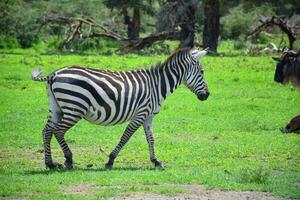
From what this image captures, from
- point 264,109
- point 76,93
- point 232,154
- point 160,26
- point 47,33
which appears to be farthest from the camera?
point 47,33

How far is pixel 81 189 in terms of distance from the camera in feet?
28.9

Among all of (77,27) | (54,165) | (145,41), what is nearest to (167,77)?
(54,165)

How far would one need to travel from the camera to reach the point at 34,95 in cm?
1986

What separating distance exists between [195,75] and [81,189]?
3.75 metres

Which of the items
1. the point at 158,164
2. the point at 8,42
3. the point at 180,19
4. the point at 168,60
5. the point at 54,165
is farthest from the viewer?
the point at 8,42

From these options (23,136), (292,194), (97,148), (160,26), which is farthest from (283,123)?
(160,26)

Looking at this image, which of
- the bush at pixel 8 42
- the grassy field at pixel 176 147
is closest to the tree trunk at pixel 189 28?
the bush at pixel 8 42

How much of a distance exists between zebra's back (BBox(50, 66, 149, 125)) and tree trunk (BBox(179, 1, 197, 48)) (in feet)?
76.4

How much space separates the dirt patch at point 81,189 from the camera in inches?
339

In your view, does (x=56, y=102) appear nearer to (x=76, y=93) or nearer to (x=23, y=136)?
(x=76, y=93)

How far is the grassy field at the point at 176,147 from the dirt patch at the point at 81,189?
3cm

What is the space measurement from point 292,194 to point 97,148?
4.97 m

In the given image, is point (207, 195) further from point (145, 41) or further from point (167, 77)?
point (145, 41)

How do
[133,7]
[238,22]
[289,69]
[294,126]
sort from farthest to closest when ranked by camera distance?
[238,22]
[133,7]
[289,69]
[294,126]
